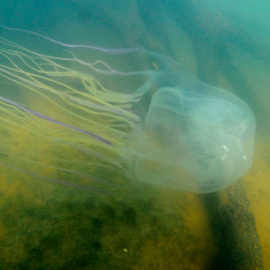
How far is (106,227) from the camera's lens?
2152 mm

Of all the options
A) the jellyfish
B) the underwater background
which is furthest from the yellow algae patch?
the jellyfish

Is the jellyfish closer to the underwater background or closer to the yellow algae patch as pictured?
the underwater background

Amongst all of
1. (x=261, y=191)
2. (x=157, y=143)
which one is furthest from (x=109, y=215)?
(x=261, y=191)

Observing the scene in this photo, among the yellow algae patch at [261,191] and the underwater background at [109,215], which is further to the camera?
the yellow algae patch at [261,191]

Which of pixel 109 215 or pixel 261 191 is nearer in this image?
pixel 109 215

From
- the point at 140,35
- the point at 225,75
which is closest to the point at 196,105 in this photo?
the point at 225,75

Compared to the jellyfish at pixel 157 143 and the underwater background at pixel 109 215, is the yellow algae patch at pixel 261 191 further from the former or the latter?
the jellyfish at pixel 157 143

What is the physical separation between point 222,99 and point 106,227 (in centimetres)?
242

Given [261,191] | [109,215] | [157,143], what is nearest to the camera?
[109,215]

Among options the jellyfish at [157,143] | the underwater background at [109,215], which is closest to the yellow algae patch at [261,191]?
the underwater background at [109,215]

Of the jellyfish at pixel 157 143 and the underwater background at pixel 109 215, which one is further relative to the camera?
the jellyfish at pixel 157 143

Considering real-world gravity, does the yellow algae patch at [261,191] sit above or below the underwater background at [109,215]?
above

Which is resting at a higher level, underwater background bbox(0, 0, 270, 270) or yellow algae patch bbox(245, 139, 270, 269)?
yellow algae patch bbox(245, 139, 270, 269)

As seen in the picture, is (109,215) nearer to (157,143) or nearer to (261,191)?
(157,143)
